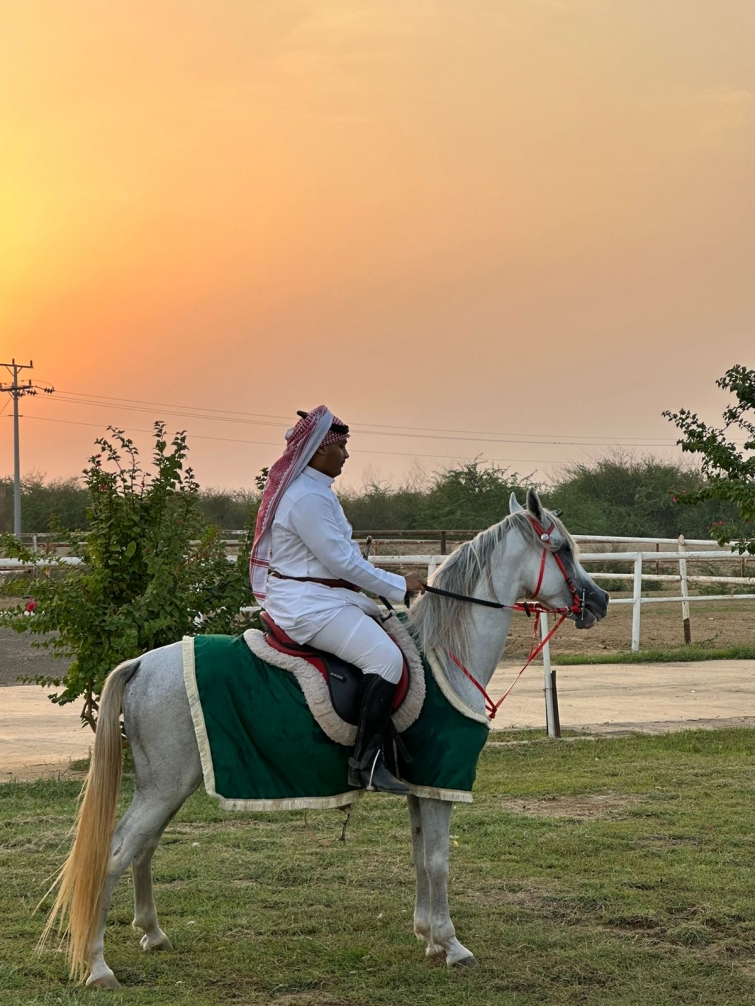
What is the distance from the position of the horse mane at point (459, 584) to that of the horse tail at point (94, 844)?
1397mm

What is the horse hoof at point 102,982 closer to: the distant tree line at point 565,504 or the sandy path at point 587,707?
the sandy path at point 587,707

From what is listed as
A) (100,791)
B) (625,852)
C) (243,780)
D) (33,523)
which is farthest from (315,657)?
(33,523)

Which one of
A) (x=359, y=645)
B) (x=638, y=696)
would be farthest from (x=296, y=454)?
(x=638, y=696)

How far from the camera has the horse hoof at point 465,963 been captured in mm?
4836

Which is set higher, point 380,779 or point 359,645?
point 359,645

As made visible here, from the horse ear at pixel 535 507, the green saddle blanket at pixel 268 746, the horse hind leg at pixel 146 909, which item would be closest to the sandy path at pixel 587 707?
the horse hind leg at pixel 146 909

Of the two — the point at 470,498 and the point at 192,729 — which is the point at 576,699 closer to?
the point at 192,729

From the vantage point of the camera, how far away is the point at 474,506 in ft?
141

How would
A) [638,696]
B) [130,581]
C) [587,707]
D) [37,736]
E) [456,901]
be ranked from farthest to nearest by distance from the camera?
[638,696] → [587,707] → [37,736] → [130,581] → [456,901]

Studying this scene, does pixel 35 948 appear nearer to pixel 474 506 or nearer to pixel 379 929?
pixel 379 929

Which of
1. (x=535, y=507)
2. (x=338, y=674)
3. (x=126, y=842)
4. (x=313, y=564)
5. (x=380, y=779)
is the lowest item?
(x=126, y=842)

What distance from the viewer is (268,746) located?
15.9 ft

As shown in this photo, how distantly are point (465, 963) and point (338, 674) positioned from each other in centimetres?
137

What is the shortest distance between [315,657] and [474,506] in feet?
125
